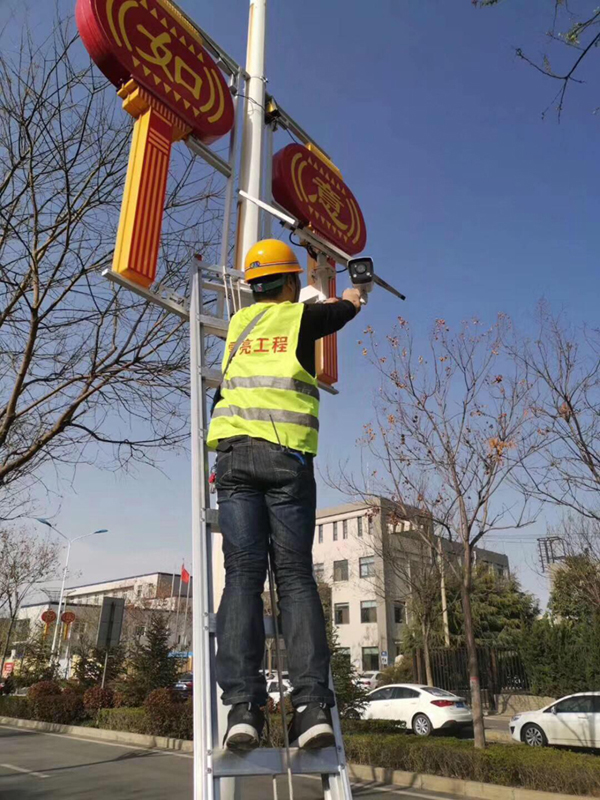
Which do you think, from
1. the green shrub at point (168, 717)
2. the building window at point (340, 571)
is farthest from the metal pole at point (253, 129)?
the building window at point (340, 571)

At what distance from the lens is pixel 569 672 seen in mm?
22359

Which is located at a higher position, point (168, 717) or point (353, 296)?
point (353, 296)

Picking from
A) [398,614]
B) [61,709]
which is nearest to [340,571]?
[398,614]

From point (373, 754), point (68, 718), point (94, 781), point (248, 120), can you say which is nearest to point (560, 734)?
point (373, 754)

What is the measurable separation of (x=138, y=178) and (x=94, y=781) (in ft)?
29.5

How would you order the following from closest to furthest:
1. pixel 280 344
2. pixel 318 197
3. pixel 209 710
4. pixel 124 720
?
pixel 209 710 < pixel 280 344 < pixel 318 197 < pixel 124 720

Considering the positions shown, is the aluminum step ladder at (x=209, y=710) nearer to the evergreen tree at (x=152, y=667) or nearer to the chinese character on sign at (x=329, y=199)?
the chinese character on sign at (x=329, y=199)

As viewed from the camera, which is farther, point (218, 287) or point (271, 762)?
point (218, 287)

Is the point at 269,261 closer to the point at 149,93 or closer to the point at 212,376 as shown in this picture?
the point at 212,376

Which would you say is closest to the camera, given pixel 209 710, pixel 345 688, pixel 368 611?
pixel 209 710

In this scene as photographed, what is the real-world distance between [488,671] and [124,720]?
14.4 m

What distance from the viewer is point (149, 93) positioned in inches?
178

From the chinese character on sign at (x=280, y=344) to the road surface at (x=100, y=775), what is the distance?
13.0 feet

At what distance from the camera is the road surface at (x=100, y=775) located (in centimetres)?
840
